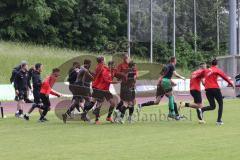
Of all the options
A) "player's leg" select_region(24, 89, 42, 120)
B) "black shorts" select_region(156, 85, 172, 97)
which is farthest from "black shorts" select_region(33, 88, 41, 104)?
"black shorts" select_region(156, 85, 172, 97)

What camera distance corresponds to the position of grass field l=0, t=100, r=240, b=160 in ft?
40.1

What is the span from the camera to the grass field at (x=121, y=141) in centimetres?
1223

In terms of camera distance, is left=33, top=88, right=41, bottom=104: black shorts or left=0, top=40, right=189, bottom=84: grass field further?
left=0, top=40, right=189, bottom=84: grass field

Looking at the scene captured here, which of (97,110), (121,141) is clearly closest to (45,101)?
(97,110)

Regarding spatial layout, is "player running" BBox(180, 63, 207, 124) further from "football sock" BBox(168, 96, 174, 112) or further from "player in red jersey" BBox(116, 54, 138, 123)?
"player in red jersey" BBox(116, 54, 138, 123)

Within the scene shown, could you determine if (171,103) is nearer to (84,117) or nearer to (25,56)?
(84,117)

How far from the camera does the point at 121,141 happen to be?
14.7 meters

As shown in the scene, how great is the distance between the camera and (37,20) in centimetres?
5822

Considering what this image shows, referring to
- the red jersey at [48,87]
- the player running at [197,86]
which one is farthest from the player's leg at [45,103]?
the player running at [197,86]

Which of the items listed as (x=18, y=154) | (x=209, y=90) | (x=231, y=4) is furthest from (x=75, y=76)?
(x=231, y=4)

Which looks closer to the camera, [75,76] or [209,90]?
[209,90]

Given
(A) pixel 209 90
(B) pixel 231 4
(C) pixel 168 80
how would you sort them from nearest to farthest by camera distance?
1. (A) pixel 209 90
2. (C) pixel 168 80
3. (B) pixel 231 4

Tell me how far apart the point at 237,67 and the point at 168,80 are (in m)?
17.8

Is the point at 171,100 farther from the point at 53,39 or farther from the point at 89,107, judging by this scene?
the point at 53,39
